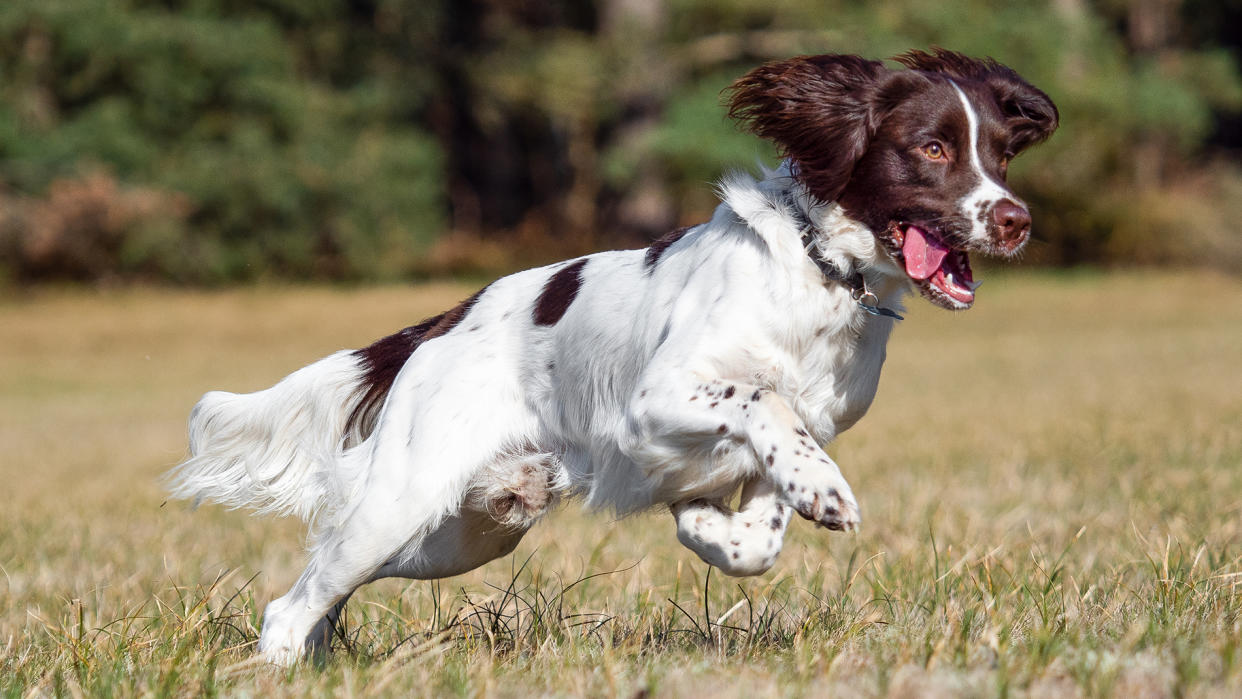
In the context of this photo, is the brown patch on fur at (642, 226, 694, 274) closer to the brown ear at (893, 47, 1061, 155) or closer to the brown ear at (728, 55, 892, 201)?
the brown ear at (728, 55, 892, 201)

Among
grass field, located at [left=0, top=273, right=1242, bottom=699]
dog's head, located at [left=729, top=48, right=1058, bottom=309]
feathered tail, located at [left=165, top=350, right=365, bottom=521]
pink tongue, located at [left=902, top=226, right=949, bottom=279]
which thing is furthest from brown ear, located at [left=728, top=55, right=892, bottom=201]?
feathered tail, located at [left=165, top=350, right=365, bottom=521]

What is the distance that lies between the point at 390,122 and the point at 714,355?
25.4 meters

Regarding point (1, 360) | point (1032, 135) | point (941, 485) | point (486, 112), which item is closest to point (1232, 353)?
point (941, 485)

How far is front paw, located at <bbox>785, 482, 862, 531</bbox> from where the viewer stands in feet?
9.57

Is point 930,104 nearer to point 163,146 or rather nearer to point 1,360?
point 1,360

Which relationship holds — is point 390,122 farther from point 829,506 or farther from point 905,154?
point 829,506

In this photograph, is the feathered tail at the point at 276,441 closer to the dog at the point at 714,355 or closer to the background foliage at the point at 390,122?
the dog at the point at 714,355

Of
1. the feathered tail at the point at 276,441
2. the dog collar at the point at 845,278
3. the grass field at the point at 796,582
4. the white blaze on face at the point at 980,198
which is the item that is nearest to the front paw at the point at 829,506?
the grass field at the point at 796,582

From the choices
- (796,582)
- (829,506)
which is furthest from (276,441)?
(829,506)

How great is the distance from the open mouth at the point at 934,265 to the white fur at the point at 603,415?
7 cm

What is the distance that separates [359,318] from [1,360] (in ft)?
15.6

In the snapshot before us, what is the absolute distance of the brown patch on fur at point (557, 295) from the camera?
380 centimetres

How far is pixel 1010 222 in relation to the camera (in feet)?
10.5

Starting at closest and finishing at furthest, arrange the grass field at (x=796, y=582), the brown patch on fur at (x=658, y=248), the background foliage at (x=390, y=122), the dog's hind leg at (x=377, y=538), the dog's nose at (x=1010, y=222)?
the grass field at (x=796, y=582), the dog's nose at (x=1010, y=222), the dog's hind leg at (x=377, y=538), the brown patch on fur at (x=658, y=248), the background foliage at (x=390, y=122)
